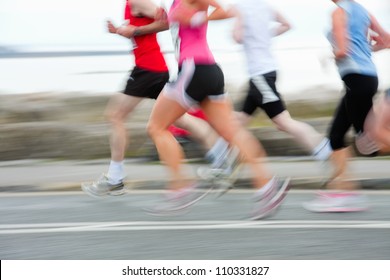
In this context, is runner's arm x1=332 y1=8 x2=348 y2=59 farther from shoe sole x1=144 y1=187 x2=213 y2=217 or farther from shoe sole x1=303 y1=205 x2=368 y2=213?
shoe sole x1=144 y1=187 x2=213 y2=217

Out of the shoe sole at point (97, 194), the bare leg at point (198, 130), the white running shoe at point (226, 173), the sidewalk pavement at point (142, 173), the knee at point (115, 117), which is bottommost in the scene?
the sidewalk pavement at point (142, 173)

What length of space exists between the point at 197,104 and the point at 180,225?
28.9 inches

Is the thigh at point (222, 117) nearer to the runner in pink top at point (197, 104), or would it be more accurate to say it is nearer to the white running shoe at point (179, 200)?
the runner in pink top at point (197, 104)

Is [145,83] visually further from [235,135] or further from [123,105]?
[235,135]

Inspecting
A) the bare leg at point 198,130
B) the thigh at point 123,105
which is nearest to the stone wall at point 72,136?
the bare leg at point 198,130

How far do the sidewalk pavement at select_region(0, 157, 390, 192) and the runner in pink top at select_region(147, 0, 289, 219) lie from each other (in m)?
1.28

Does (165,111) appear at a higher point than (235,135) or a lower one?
higher

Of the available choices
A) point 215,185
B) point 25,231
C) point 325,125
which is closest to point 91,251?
point 25,231

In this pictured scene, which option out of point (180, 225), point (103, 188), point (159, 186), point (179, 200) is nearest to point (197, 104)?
point (179, 200)

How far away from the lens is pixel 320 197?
268 inches

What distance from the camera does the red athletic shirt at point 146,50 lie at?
7.13 metres

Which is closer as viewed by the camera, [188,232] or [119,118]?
[188,232]

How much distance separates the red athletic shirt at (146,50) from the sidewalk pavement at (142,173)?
1.15 m

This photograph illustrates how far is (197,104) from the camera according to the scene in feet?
20.3
